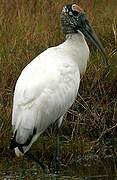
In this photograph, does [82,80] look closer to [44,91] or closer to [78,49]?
[78,49]

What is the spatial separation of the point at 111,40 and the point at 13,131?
2.63 m

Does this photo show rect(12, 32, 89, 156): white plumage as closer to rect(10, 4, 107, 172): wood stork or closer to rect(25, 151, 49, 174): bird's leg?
rect(10, 4, 107, 172): wood stork

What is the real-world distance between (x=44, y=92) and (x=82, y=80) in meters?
1.37

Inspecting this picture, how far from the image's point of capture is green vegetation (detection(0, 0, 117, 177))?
25.4 ft

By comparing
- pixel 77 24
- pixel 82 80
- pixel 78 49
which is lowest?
pixel 82 80

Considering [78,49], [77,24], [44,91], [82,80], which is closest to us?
[44,91]

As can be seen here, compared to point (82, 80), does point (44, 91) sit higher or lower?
higher

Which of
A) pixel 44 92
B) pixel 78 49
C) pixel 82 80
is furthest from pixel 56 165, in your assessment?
pixel 82 80

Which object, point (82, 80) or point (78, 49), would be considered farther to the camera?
point (82, 80)

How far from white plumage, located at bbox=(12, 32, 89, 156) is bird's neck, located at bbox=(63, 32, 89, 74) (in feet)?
0.25

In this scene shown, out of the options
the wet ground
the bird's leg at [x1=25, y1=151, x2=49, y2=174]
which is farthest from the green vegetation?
the bird's leg at [x1=25, y1=151, x2=49, y2=174]

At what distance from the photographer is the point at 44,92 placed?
724 cm

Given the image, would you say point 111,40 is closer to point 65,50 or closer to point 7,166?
point 65,50

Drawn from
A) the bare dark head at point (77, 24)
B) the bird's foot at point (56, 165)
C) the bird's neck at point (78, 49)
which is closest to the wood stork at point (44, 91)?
the bird's neck at point (78, 49)
